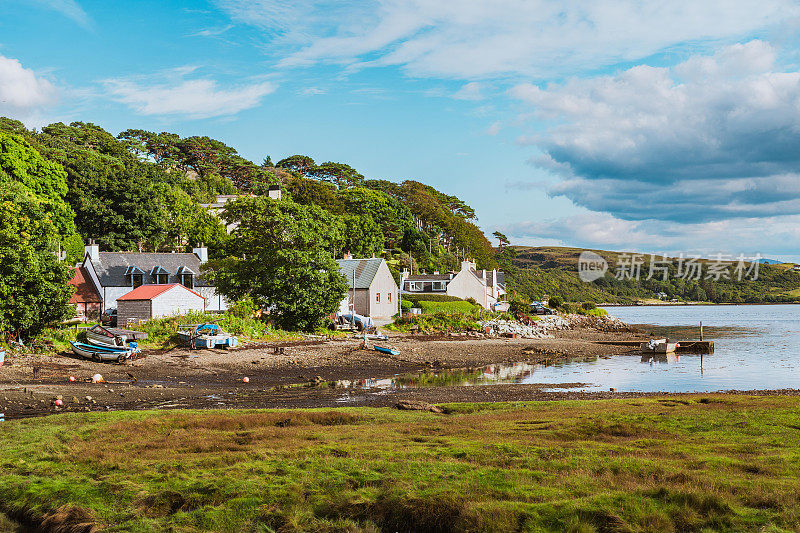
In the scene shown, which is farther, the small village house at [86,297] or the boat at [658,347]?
the small village house at [86,297]

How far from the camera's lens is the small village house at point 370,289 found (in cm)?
6869

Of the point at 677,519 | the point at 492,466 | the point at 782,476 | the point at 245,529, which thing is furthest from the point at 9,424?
the point at 782,476

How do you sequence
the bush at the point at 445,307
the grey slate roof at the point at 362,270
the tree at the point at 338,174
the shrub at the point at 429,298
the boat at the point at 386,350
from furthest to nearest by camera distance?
1. the tree at the point at 338,174
2. the shrub at the point at 429,298
3. the bush at the point at 445,307
4. the grey slate roof at the point at 362,270
5. the boat at the point at 386,350

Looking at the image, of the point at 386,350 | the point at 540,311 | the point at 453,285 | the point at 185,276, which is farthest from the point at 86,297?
the point at 540,311

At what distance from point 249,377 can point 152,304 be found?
2016cm

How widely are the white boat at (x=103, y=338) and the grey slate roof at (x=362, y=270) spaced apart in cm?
3428

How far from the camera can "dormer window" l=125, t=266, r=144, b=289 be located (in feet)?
201

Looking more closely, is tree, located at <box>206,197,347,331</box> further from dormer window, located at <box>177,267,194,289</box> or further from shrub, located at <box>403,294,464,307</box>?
shrub, located at <box>403,294,464,307</box>

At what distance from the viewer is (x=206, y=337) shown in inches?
1594

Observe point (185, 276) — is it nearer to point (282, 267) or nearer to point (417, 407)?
point (282, 267)

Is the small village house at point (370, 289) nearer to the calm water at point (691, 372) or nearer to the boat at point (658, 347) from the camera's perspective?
the calm water at point (691, 372)

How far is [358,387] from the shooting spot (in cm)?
3039

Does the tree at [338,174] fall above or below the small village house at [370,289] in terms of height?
above

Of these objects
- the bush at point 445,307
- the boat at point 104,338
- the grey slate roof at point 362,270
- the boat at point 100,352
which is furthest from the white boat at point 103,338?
the bush at point 445,307
